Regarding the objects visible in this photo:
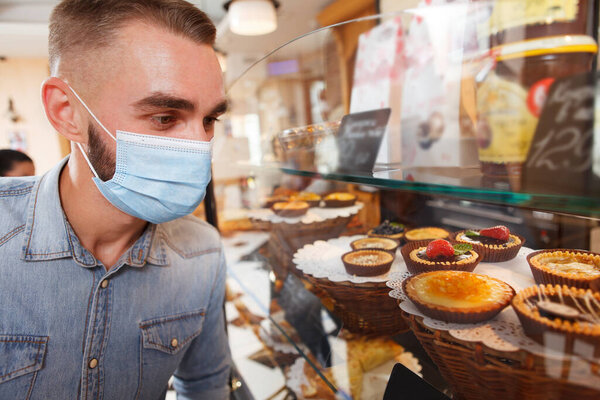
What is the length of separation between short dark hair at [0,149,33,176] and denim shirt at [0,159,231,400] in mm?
1915

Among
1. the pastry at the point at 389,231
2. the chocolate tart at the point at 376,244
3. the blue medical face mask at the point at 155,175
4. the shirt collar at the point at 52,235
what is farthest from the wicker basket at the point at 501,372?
the shirt collar at the point at 52,235

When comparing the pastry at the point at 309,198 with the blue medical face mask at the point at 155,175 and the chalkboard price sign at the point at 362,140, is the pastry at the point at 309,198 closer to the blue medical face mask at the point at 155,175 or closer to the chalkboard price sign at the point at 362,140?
the chalkboard price sign at the point at 362,140

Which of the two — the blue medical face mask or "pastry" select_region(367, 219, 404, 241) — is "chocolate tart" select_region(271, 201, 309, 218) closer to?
"pastry" select_region(367, 219, 404, 241)

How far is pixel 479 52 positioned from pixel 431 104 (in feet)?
1.15

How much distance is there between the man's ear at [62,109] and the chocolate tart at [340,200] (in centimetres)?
103

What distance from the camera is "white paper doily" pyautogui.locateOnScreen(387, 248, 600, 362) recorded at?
24.0 inches

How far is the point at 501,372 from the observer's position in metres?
0.63

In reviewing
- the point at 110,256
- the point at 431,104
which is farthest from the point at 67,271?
the point at 431,104

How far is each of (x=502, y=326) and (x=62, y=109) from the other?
4.76 feet

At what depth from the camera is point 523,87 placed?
650mm

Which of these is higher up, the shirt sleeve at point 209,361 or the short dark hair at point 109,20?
the short dark hair at point 109,20

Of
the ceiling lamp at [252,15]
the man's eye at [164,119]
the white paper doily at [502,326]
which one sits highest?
the ceiling lamp at [252,15]

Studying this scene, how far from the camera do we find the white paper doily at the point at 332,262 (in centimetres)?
104

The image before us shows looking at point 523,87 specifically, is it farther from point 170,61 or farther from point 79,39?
point 79,39
